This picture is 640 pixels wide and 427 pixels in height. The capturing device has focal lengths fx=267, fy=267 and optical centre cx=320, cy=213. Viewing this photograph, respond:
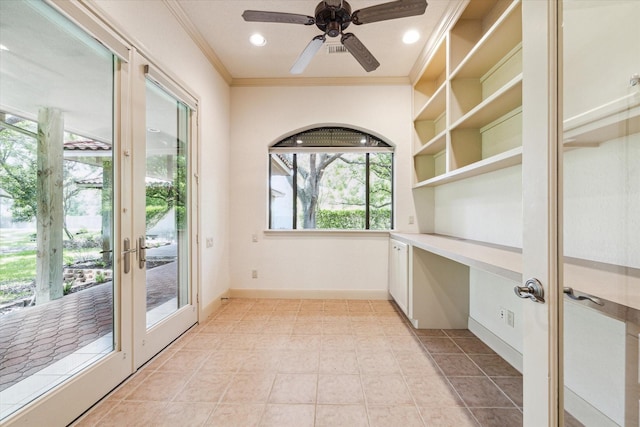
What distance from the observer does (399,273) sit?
10.3ft

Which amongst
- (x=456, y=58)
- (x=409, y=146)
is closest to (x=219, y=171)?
(x=409, y=146)

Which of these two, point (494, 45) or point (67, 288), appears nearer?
point (67, 288)

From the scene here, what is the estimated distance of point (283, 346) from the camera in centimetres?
243

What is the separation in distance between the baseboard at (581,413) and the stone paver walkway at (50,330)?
2.37 meters

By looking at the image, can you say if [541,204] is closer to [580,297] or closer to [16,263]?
[580,297]

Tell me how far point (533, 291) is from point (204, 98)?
134 inches

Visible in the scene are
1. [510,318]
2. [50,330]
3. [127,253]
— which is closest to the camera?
[50,330]

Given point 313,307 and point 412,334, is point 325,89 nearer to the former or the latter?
point 313,307

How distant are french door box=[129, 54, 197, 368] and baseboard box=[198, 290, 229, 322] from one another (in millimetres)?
132

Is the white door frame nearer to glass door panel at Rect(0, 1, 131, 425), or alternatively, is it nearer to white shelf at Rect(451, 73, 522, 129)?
white shelf at Rect(451, 73, 522, 129)

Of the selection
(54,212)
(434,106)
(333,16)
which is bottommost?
(54,212)

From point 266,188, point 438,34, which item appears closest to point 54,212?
point 266,188

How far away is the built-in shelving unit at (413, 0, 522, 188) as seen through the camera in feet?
6.26

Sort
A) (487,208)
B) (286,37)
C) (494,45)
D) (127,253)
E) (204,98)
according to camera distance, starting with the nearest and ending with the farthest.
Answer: (127,253), (494,45), (487,208), (286,37), (204,98)
